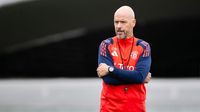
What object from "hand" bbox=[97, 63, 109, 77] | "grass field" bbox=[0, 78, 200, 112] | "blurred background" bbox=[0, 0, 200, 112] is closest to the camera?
"hand" bbox=[97, 63, 109, 77]

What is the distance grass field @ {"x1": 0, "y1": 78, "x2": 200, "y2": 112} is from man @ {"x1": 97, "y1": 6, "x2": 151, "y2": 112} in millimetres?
5400

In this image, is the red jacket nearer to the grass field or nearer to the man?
the man

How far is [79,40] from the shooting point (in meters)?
14.4

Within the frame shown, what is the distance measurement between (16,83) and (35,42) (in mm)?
1235

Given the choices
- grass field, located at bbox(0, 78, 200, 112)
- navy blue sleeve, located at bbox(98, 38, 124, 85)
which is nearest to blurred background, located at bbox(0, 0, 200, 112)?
grass field, located at bbox(0, 78, 200, 112)

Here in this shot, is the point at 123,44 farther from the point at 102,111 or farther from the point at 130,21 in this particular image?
the point at 102,111

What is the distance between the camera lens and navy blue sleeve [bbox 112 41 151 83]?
457cm

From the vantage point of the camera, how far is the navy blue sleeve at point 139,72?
15.0 feet

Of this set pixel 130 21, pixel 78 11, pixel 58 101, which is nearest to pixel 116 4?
pixel 78 11

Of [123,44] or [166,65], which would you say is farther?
[166,65]

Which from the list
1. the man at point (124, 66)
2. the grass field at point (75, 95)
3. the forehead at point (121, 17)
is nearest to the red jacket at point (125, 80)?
the man at point (124, 66)

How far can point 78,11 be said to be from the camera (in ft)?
46.3

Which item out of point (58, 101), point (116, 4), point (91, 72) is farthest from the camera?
point (91, 72)

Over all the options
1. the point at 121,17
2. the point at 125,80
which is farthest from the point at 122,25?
the point at 125,80
